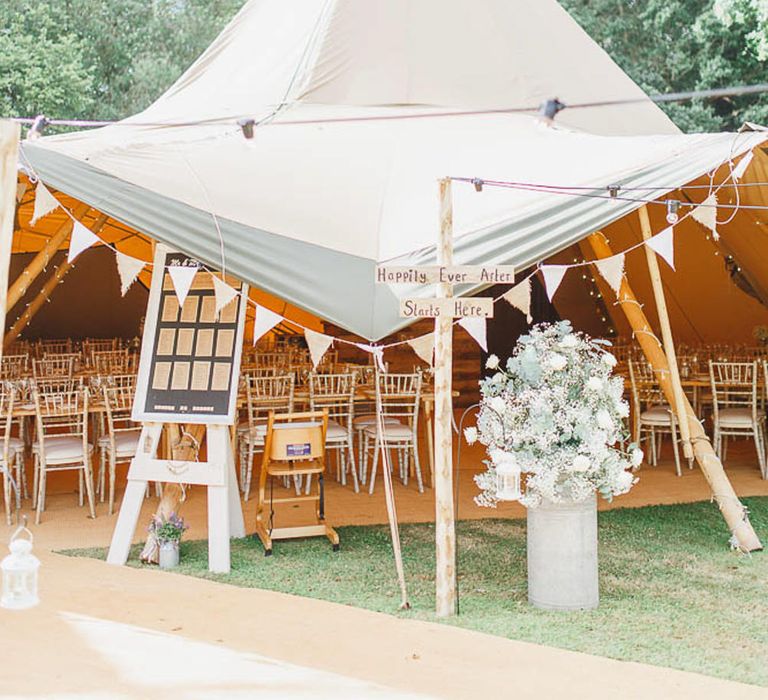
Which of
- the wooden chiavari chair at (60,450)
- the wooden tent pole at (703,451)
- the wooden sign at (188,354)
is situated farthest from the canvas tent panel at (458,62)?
the wooden chiavari chair at (60,450)

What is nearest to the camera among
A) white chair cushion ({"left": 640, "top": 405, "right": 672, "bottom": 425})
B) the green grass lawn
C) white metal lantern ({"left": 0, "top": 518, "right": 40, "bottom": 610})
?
white metal lantern ({"left": 0, "top": 518, "right": 40, "bottom": 610})

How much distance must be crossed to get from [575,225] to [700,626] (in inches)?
84.9

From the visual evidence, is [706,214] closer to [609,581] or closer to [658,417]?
[609,581]

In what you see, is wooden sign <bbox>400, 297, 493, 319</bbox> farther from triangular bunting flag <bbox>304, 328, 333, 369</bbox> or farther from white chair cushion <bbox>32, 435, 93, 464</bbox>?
white chair cushion <bbox>32, 435, 93, 464</bbox>

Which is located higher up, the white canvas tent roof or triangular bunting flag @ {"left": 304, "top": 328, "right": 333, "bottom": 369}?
the white canvas tent roof

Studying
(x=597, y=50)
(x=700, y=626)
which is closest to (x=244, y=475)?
(x=700, y=626)

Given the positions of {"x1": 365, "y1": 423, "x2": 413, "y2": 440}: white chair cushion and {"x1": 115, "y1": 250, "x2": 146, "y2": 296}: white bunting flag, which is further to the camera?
{"x1": 365, "y1": 423, "x2": 413, "y2": 440}: white chair cushion

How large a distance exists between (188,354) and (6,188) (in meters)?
2.22

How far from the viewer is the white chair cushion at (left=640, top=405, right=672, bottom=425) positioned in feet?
26.4

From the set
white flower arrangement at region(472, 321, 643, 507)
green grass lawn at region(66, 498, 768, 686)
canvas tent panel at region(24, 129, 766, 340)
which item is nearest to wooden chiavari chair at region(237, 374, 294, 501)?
green grass lawn at region(66, 498, 768, 686)

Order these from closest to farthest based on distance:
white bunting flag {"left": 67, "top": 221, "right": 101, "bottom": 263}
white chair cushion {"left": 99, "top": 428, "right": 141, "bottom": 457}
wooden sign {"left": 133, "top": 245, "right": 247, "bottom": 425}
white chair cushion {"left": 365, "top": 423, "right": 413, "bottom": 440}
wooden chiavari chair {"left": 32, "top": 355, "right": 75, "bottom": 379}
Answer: white bunting flag {"left": 67, "top": 221, "right": 101, "bottom": 263} → wooden sign {"left": 133, "top": 245, "right": 247, "bottom": 425} → white chair cushion {"left": 99, "top": 428, "right": 141, "bottom": 457} → white chair cushion {"left": 365, "top": 423, "right": 413, "bottom": 440} → wooden chiavari chair {"left": 32, "top": 355, "right": 75, "bottom": 379}

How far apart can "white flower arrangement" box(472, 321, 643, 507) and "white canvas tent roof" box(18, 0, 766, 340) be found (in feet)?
1.96

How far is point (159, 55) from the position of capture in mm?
18797

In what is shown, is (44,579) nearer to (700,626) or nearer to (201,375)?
(201,375)
